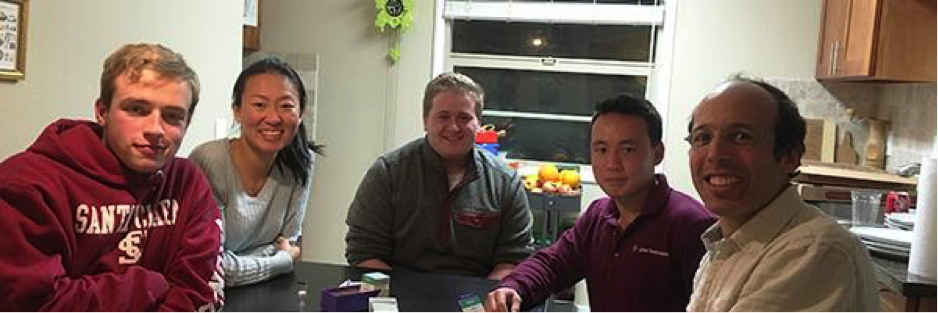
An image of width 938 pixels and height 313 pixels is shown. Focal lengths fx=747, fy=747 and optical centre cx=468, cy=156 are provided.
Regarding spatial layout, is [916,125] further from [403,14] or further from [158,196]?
[158,196]

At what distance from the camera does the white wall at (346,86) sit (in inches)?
164

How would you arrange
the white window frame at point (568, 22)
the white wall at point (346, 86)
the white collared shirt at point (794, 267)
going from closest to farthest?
the white collared shirt at point (794, 267), the white window frame at point (568, 22), the white wall at point (346, 86)

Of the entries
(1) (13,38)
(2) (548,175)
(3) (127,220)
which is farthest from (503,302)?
(2) (548,175)

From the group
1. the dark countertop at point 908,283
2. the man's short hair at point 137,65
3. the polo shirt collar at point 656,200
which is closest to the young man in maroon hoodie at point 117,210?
the man's short hair at point 137,65

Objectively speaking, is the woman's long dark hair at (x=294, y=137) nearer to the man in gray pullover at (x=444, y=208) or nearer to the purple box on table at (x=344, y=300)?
the man in gray pullover at (x=444, y=208)

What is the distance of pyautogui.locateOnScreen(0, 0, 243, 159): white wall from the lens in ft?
6.32

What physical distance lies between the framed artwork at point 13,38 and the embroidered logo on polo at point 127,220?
73 cm

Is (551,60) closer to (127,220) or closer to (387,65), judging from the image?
(387,65)

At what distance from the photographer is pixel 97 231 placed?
1330 mm

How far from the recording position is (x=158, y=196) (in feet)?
4.75

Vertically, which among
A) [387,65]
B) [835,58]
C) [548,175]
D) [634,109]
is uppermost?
[835,58]

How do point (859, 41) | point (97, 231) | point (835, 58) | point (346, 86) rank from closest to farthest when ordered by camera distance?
point (97, 231) < point (859, 41) < point (835, 58) < point (346, 86)

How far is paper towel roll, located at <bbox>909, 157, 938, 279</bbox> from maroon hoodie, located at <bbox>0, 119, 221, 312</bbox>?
1.60m

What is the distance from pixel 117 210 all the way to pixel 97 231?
0.16 ft
